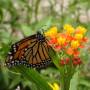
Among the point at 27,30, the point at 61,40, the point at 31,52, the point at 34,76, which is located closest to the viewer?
the point at 34,76

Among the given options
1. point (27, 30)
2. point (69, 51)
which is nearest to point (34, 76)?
point (69, 51)

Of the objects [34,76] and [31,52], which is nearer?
[34,76]

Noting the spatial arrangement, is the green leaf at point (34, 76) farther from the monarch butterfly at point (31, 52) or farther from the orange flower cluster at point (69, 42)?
the orange flower cluster at point (69, 42)

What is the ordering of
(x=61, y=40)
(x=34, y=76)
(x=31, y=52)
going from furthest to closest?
(x=31, y=52) → (x=61, y=40) → (x=34, y=76)

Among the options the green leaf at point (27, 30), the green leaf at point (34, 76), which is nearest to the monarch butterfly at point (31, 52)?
the green leaf at point (34, 76)

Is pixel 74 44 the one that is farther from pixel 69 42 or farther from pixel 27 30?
pixel 27 30

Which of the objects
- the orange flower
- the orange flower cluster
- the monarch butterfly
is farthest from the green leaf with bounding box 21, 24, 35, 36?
the orange flower

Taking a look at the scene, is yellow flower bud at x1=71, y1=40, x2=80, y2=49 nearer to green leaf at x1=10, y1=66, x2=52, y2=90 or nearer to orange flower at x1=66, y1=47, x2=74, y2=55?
orange flower at x1=66, y1=47, x2=74, y2=55

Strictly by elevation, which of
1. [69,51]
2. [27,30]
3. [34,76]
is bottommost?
[34,76]

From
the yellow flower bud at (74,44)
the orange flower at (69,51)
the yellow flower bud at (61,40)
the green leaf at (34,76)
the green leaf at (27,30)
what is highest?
the green leaf at (27,30)
